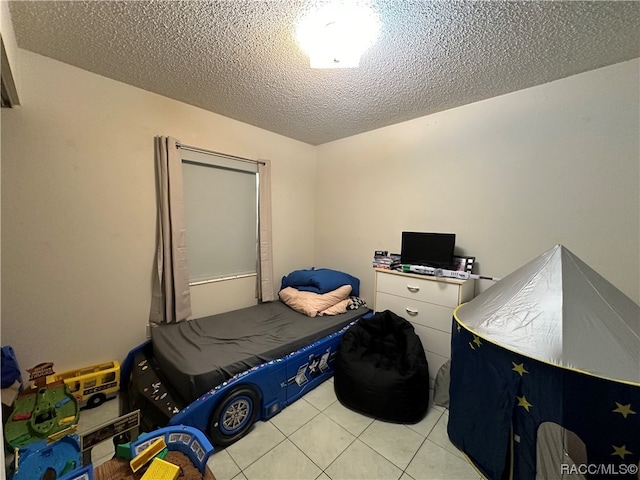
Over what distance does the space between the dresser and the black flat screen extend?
0.20 meters

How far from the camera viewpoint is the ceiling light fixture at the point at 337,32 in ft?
4.16

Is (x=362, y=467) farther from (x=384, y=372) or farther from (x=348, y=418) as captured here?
(x=384, y=372)

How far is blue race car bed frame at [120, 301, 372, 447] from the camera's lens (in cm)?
149

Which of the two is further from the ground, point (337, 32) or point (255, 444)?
point (337, 32)

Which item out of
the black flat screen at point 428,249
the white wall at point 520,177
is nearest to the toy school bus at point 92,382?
the white wall at point 520,177

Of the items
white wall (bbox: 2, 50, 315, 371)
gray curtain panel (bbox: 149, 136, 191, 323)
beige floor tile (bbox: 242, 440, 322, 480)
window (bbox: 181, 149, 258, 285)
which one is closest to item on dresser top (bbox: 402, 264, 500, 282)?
beige floor tile (bbox: 242, 440, 322, 480)

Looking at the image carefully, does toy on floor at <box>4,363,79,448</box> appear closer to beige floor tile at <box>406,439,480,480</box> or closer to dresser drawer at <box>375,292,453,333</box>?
beige floor tile at <box>406,439,480,480</box>

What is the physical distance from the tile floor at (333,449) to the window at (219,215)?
1318mm

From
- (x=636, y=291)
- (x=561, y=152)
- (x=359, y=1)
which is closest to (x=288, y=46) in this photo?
(x=359, y=1)

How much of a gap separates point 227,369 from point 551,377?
1722 mm

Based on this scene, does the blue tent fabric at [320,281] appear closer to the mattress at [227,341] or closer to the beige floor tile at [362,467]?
the mattress at [227,341]

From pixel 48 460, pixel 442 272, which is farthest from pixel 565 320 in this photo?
pixel 48 460

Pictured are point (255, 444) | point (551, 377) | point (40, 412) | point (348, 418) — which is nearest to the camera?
point (551, 377)

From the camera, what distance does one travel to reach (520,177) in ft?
6.45
